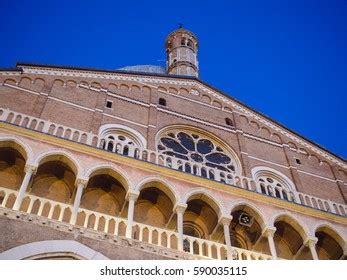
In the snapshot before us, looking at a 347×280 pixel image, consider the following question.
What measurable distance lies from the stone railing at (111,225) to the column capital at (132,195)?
0.73m

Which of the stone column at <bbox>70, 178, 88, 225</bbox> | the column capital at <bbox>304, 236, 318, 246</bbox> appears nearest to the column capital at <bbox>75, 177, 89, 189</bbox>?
the stone column at <bbox>70, 178, 88, 225</bbox>

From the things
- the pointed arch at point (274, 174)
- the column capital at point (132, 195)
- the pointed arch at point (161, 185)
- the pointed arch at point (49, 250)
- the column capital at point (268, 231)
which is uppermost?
the pointed arch at point (274, 174)

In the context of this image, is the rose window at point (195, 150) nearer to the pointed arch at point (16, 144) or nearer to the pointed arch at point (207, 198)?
the pointed arch at point (207, 198)

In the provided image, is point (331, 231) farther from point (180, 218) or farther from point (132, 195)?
point (132, 195)

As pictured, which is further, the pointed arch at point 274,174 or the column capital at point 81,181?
the pointed arch at point 274,174

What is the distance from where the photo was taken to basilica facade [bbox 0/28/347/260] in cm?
1187

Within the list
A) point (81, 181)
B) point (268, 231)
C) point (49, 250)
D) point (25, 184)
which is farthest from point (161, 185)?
point (49, 250)

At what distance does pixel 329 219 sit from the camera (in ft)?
49.5

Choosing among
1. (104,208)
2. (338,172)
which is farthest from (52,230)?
(338,172)

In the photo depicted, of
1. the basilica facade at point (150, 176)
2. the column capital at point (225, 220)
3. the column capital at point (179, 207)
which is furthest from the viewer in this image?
the column capital at point (225, 220)

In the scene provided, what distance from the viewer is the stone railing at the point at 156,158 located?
14.6 meters

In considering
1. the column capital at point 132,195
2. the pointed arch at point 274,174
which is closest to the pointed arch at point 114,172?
the column capital at point 132,195

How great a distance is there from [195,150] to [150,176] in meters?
4.65
